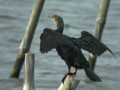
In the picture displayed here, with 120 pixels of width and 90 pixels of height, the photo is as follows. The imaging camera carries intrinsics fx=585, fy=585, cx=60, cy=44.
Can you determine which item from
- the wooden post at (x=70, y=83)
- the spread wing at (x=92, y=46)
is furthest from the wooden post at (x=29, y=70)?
the spread wing at (x=92, y=46)

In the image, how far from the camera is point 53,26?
1579 centimetres

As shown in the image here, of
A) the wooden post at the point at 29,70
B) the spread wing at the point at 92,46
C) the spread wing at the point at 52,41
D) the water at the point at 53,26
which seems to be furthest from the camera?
the water at the point at 53,26

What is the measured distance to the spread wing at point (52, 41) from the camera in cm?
662

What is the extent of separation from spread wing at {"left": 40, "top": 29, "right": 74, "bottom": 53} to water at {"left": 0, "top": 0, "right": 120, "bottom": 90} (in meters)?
3.51

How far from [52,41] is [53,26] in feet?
29.8

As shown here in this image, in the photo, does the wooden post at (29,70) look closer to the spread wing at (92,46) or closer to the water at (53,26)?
the spread wing at (92,46)

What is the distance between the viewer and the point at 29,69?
6.52 m

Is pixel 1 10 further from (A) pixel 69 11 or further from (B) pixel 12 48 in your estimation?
(B) pixel 12 48

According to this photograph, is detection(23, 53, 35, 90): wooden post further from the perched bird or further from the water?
the water

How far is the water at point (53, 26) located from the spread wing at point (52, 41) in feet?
11.5

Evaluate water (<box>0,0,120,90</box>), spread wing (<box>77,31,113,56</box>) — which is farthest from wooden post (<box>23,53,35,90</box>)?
water (<box>0,0,120,90</box>)

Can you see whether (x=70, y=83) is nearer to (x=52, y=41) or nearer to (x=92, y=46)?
(x=52, y=41)

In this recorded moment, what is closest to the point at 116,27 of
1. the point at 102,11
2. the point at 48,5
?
the point at 48,5

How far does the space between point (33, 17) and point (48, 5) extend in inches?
343
